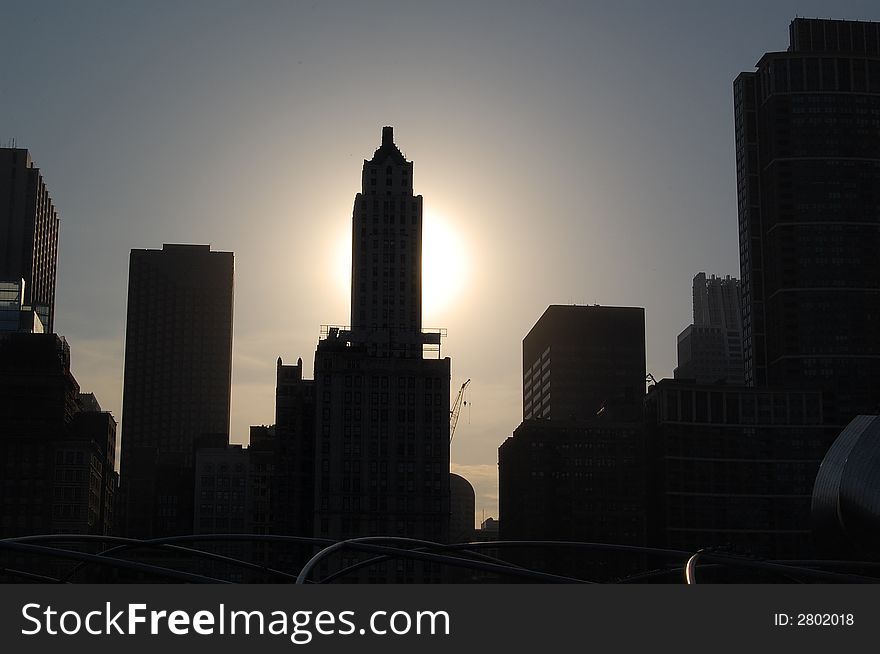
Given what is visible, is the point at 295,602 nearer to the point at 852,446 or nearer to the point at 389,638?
the point at 389,638

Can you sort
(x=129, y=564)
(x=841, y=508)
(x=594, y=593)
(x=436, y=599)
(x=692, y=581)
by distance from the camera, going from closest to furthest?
(x=436, y=599)
(x=594, y=593)
(x=692, y=581)
(x=129, y=564)
(x=841, y=508)

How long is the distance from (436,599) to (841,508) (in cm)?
12819

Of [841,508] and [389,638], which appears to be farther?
[841,508]

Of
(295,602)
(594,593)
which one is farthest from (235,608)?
(594,593)

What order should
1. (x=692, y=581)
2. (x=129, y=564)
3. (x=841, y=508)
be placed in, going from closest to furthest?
(x=692, y=581), (x=129, y=564), (x=841, y=508)

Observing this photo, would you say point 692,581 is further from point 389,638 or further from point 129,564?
point 129,564

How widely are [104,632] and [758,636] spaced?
18.6 meters

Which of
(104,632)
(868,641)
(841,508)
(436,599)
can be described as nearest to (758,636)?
(868,641)

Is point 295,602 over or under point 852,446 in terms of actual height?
under

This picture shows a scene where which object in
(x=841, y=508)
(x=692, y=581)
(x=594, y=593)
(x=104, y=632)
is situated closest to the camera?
Answer: (x=104, y=632)

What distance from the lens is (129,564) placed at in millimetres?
46312

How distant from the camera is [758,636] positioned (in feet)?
118

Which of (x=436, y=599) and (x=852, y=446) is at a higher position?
(x=852, y=446)

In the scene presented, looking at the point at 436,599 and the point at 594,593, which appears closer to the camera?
the point at 436,599
